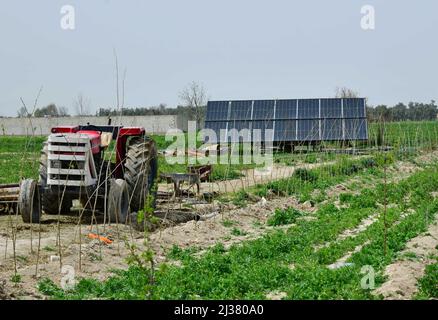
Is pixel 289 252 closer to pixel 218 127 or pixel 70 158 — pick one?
pixel 70 158

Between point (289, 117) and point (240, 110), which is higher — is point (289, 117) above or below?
below

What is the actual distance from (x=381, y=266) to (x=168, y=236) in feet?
12.4

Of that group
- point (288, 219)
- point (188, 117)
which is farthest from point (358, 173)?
point (188, 117)

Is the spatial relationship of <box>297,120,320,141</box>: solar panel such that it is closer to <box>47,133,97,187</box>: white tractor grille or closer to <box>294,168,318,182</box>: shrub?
<box>294,168,318,182</box>: shrub

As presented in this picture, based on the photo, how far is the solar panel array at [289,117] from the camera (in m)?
30.6

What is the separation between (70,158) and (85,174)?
35cm

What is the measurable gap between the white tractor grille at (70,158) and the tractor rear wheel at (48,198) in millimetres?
241

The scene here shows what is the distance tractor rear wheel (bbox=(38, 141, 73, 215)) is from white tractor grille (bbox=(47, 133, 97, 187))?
241 millimetres

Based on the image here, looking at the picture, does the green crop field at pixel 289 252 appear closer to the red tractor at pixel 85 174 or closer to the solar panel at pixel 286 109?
the red tractor at pixel 85 174

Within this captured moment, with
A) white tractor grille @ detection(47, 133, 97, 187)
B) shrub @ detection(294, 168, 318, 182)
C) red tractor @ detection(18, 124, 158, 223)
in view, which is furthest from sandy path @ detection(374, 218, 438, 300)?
shrub @ detection(294, 168, 318, 182)

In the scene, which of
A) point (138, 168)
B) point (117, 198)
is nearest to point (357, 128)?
point (138, 168)

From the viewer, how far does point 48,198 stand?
1230 centimetres
